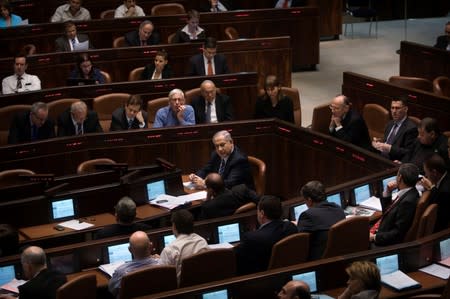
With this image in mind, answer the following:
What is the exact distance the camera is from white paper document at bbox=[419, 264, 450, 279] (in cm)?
740

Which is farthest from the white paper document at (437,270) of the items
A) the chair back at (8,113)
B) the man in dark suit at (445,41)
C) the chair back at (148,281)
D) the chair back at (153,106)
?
the man in dark suit at (445,41)

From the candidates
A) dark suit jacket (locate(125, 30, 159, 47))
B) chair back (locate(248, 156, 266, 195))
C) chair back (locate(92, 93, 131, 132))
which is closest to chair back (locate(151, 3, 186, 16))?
dark suit jacket (locate(125, 30, 159, 47))

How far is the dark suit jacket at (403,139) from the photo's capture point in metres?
10.2

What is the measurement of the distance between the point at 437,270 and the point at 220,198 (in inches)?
84.0

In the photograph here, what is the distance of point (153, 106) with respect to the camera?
11.6 meters

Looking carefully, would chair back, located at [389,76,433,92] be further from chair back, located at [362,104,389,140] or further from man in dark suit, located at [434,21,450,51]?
man in dark suit, located at [434,21,450,51]

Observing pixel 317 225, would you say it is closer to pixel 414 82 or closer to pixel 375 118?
pixel 375 118

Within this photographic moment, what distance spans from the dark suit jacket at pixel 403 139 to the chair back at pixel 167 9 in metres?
5.61

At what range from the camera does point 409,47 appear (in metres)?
13.8

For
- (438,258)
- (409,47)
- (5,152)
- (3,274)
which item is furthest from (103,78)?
(438,258)

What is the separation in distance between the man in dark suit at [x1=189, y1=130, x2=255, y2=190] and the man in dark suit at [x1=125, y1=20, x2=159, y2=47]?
12.7 ft

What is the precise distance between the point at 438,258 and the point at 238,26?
24.9 feet

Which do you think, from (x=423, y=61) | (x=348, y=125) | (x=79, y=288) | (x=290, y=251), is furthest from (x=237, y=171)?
(x=423, y=61)

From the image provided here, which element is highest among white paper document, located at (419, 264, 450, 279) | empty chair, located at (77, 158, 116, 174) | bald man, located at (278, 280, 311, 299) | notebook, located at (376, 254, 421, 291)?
bald man, located at (278, 280, 311, 299)
